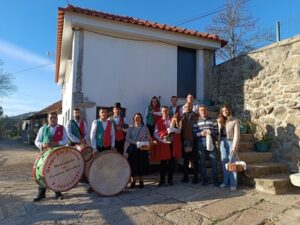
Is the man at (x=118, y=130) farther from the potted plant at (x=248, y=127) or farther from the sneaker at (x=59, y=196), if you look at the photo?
the potted plant at (x=248, y=127)

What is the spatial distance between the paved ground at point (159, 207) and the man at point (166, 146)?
0.46 meters

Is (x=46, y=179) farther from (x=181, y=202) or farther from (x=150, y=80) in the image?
(x=150, y=80)

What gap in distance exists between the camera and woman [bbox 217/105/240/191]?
17.5 ft

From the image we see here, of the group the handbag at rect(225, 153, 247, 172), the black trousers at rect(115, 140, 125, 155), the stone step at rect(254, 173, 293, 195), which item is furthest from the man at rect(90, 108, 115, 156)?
the stone step at rect(254, 173, 293, 195)

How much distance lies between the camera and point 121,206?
4.56 m

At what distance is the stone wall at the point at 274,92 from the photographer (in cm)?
609

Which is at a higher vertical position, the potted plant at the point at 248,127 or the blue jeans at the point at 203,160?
the potted plant at the point at 248,127

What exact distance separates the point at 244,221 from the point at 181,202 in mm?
1123

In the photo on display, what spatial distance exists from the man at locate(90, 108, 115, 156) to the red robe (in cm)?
88

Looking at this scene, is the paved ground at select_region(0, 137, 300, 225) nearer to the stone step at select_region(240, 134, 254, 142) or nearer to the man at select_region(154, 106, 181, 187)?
the man at select_region(154, 106, 181, 187)

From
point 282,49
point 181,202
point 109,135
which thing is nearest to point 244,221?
point 181,202

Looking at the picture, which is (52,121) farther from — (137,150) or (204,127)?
(204,127)

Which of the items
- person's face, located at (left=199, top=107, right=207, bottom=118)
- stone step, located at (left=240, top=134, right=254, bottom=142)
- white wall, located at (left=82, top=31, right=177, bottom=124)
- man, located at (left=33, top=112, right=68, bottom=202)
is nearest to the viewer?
man, located at (left=33, top=112, right=68, bottom=202)

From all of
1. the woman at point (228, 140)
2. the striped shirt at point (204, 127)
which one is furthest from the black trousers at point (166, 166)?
the woman at point (228, 140)
